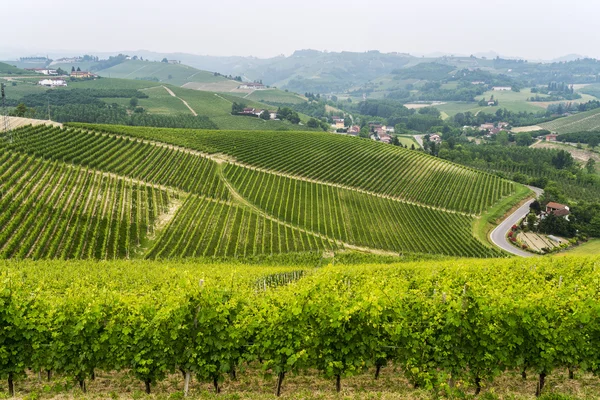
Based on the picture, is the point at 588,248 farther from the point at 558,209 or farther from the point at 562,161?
the point at 562,161

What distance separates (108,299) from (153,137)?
72284 mm

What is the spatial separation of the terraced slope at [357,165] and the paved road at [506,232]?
5587 millimetres

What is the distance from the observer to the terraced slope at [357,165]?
87688 mm

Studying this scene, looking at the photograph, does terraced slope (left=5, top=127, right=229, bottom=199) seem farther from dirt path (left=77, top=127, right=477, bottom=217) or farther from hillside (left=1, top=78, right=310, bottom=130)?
hillside (left=1, top=78, right=310, bottom=130)

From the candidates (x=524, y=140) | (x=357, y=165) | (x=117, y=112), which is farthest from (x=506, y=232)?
(x=117, y=112)

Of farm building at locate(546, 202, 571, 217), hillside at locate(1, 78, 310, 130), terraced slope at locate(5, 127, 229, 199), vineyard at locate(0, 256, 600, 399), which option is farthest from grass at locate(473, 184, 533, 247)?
hillside at locate(1, 78, 310, 130)

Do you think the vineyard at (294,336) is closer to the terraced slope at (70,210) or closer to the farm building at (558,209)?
the terraced slope at (70,210)

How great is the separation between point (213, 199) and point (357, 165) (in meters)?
47.0

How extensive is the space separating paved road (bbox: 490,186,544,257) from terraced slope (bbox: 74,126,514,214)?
559cm

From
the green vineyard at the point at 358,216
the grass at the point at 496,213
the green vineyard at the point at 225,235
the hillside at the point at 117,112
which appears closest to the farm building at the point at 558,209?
the grass at the point at 496,213

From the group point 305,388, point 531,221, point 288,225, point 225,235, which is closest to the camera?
point 305,388

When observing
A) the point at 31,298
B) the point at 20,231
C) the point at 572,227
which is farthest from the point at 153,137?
the point at 572,227

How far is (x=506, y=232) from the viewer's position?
8138cm

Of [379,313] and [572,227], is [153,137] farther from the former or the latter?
[572,227]
